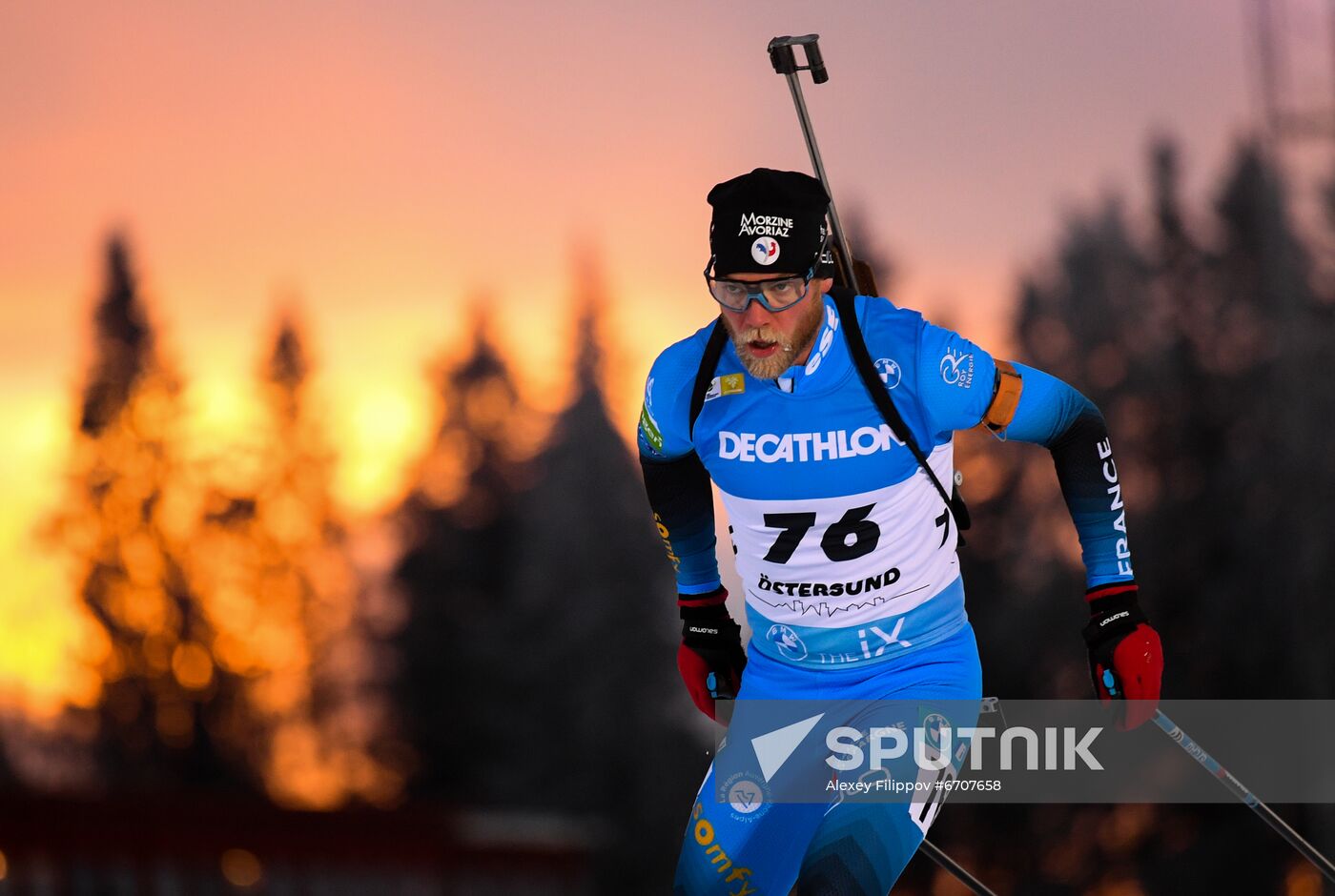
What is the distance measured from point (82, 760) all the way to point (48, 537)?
5765 millimetres

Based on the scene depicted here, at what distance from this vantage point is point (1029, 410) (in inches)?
242

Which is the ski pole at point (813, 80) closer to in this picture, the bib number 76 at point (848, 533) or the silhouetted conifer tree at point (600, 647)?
the bib number 76 at point (848, 533)

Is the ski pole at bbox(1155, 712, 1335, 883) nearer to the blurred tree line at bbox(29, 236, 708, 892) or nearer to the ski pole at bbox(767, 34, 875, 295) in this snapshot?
the ski pole at bbox(767, 34, 875, 295)

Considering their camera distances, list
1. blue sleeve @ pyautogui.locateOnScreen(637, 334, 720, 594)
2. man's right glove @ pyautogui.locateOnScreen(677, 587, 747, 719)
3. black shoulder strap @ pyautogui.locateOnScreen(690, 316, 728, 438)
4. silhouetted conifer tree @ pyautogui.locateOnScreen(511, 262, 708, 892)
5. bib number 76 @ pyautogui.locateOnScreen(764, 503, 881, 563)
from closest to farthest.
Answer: bib number 76 @ pyautogui.locateOnScreen(764, 503, 881, 563), black shoulder strap @ pyautogui.locateOnScreen(690, 316, 728, 438), blue sleeve @ pyautogui.locateOnScreen(637, 334, 720, 594), man's right glove @ pyautogui.locateOnScreen(677, 587, 747, 719), silhouetted conifer tree @ pyautogui.locateOnScreen(511, 262, 708, 892)

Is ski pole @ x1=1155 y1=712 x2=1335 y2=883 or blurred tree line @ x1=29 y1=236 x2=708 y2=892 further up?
ski pole @ x1=1155 y1=712 x2=1335 y2=883

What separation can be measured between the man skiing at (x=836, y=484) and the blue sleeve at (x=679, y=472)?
12 millimetres

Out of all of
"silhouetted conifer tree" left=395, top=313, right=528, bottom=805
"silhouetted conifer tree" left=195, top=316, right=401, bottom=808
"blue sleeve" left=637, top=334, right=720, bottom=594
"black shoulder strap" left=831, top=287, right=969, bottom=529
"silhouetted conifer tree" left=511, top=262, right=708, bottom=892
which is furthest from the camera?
"silhouetted conifer tree" left=195, top=316, right=401, bottom=808

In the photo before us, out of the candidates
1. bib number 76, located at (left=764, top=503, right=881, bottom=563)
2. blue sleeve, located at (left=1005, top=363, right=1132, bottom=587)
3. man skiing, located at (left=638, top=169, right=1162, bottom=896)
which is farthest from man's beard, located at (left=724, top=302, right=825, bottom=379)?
blue sleeve, located at (left=1005, top=363, right=1132, bottom=587)

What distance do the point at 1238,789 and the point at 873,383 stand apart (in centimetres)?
220

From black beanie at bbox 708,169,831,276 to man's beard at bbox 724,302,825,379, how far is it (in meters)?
0.18

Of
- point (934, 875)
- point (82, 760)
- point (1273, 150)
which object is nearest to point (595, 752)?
point (934, 875)

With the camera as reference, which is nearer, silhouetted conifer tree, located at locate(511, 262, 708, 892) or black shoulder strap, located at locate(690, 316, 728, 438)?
black shoulder strap, located at locate(690, 316, 728, 438)

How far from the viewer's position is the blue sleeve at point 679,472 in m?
6.29

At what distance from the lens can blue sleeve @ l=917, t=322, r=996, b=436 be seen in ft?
19.5
